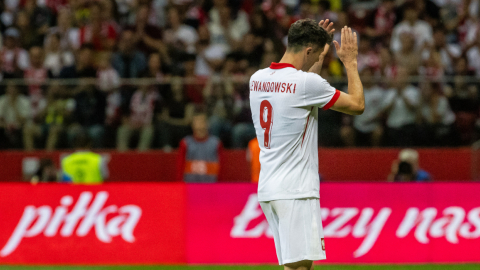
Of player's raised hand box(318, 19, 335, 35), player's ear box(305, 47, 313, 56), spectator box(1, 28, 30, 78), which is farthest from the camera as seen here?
spectator box(1, 28, 30, 78)

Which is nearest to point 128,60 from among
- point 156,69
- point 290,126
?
point 156,69

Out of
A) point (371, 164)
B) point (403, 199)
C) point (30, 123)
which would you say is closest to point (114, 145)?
point (30, 123)

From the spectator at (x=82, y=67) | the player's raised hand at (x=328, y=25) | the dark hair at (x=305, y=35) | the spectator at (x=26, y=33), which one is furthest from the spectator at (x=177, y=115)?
the dark hair at (x=305, y=35)

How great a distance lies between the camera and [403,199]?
26.2ft

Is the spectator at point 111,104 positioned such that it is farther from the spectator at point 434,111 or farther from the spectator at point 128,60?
the spectator at point 434,111

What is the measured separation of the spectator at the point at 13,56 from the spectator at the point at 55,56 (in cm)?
39

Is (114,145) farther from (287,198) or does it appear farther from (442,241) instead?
(287,198)

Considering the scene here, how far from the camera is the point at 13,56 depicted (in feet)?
39.2

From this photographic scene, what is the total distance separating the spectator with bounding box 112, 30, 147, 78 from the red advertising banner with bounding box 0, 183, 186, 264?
340 centimetres

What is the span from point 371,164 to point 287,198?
22.9 ft

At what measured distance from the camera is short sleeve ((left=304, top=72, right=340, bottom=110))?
391 centimetres

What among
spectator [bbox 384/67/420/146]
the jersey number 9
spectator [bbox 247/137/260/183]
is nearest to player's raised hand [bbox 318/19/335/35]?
the jersey number 9

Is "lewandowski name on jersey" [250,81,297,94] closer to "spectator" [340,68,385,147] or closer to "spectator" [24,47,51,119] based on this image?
"spectator" [340,68,385,147]

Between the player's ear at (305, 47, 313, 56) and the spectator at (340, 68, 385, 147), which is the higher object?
the player's ear at (305, 47, 313, 56)
